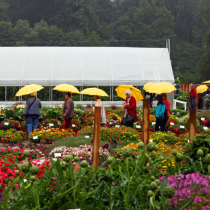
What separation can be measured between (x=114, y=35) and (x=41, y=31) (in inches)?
530

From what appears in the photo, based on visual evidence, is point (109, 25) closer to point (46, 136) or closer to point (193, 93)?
point (193, 93)

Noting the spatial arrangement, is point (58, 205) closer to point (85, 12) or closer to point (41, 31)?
point (41, 31)

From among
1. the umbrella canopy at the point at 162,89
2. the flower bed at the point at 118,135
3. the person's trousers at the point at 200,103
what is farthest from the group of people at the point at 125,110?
the person's trousers at the point at 200,103

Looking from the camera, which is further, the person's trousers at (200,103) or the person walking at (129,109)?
the person's trousers at (200,103)

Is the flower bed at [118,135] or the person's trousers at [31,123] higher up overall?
the person's trousers at [31,123]

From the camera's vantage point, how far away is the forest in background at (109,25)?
175ft

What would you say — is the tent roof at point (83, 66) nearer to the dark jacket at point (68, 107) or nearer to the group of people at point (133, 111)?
the dark jacket at point (68, 107)

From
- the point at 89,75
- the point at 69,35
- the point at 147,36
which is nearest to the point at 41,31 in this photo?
the point at 69,35

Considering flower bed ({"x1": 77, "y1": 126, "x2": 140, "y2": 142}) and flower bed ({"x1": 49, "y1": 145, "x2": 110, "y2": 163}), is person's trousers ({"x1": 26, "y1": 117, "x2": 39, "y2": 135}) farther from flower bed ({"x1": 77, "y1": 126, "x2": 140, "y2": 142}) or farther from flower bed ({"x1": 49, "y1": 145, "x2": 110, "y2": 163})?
flower bed ({"x1": 49, "y1": 145, "x2": 110, "y2": 163})

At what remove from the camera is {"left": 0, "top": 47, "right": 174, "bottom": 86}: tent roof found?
783 inches

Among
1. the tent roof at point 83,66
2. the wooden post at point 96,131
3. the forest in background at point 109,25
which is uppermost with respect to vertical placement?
the forest in background at point 109,25

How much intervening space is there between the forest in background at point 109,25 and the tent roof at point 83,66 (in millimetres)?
30966

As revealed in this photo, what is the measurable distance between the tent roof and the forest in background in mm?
30966

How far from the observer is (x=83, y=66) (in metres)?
20.8
